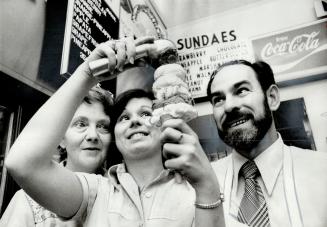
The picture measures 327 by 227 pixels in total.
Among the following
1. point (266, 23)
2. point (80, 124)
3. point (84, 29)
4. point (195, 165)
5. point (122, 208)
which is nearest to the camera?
point (195, 165)

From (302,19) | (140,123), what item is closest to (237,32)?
(302,19)

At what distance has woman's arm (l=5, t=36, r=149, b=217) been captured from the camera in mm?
393

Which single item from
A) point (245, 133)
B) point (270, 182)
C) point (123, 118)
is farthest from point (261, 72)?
point (123, 118)

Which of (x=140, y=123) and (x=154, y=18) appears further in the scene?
(x=154, y=18)

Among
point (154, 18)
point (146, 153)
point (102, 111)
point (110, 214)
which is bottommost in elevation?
point (110, 214)

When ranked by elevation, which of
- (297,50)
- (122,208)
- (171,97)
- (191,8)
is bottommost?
(122,208)

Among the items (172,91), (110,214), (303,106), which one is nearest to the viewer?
(172,91)

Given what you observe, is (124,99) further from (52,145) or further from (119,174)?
(52,145)

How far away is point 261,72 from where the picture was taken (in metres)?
0.79

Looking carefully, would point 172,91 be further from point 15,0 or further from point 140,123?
point 15,0

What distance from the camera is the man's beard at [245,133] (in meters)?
0.71

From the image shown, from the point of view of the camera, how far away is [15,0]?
59 cm

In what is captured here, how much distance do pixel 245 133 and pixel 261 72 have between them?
0.20 meters

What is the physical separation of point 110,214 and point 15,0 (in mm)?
481
